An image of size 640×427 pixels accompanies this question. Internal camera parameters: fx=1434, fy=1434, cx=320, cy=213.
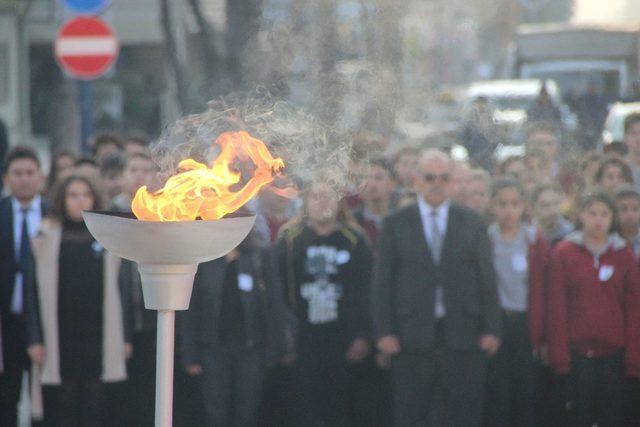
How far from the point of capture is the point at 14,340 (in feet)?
30.1

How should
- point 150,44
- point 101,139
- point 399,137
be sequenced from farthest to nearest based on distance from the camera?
1. point 150,44
2. point 399,137
3. point 101,139

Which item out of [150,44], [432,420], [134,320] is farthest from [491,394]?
[150,44]

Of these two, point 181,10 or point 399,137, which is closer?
point 399,137

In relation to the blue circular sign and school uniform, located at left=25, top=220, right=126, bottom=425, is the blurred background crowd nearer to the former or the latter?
school uniform, located at left=25, top=220, right=126, bottom=425

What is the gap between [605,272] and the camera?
8930 mm

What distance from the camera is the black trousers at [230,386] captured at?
28.3 ft

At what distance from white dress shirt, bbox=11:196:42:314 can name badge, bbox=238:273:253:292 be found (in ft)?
4.62

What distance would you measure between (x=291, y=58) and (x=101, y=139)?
45.6ft

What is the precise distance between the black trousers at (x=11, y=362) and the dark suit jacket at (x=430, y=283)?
2.30 meters

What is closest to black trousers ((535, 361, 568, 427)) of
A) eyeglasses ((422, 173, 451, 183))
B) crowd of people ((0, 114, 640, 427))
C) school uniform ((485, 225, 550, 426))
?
crowd of people ((0, 114, 640, 427))

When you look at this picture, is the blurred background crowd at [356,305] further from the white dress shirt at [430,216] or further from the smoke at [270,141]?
the smoke at [270,141]

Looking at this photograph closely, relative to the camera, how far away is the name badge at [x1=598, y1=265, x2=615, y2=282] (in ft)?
29.2

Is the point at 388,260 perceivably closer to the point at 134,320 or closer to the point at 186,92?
the point at 134,320

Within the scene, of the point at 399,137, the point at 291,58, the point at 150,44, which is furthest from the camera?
the point at 150,44
